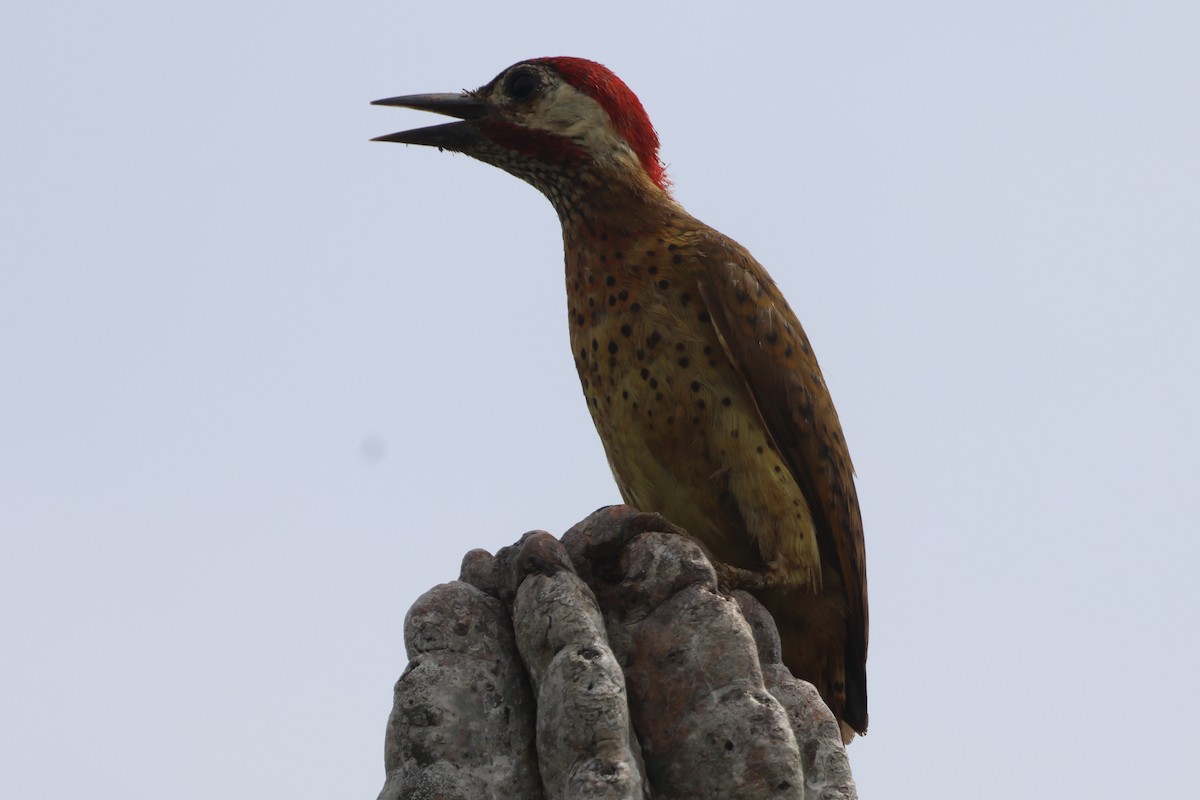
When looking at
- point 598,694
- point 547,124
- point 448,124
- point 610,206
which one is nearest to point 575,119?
point 547,124

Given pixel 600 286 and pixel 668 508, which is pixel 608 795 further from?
pixel 600 286

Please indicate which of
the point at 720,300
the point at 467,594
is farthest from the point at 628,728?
the point at 720,300

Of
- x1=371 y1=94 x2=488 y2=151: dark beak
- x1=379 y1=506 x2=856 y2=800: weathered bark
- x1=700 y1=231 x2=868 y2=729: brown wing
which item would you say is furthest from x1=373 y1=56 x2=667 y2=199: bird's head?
x1=379 y1=506 x2=856 y2=800: weathered bark

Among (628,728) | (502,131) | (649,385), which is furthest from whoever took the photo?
(502,131)

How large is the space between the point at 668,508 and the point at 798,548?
57 cm

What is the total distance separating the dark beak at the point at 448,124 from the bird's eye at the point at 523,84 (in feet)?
0.47

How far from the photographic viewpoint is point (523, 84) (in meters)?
7.07

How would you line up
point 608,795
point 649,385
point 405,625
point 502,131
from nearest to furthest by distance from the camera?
point 608,795, point 405,625, point 649,385, point 502,131

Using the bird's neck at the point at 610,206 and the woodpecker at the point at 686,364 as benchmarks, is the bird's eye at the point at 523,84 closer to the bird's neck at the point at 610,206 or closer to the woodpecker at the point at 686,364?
the woodpecker at the point at 686,364

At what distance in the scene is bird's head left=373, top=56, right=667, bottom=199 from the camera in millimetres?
7023

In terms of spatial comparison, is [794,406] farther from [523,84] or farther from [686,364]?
[523,84]

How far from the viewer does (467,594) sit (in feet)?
16.7

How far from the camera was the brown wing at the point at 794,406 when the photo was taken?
21.9ft

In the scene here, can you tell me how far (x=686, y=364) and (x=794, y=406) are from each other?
0.57m
